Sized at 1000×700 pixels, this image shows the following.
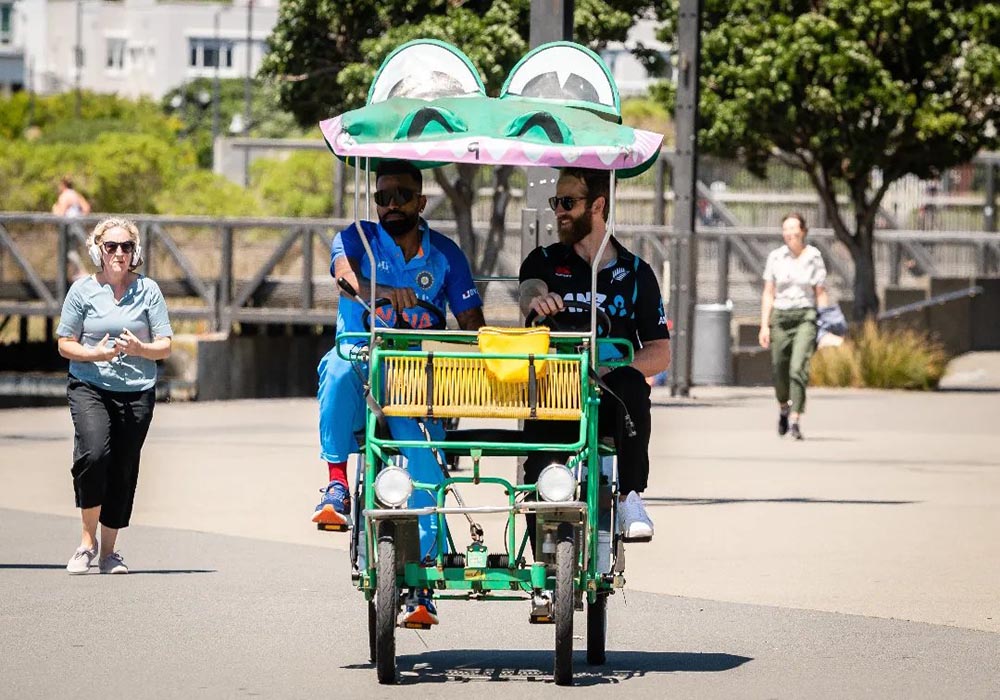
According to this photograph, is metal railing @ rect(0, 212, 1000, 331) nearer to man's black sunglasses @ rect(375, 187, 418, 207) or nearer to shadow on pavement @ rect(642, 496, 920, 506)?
shadow on pavement @ rect(642, 496, 920, 506)

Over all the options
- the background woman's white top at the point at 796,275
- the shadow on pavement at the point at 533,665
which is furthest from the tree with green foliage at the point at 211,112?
the shadow on pavement at the point at 533,665

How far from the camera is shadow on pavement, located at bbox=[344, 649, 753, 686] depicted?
26.9 feet

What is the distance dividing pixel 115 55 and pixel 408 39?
11787 cm

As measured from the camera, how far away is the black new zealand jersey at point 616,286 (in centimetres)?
834

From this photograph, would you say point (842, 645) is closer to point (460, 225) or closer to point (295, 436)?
point (295, 436)

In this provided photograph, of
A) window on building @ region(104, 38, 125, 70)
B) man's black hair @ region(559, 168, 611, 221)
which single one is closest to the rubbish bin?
man's black hair @ region(559, 168, 611, 221)

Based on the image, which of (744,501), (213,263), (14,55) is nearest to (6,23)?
(14,55)

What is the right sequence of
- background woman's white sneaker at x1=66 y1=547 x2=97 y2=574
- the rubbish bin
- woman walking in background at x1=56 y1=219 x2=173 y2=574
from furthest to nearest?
the rubbish bin, background woman's white sneaker at x1=66 y1=547 x2=97 y2=574, woman walking in background at x1=56 y1=219 x2=173 y2=574

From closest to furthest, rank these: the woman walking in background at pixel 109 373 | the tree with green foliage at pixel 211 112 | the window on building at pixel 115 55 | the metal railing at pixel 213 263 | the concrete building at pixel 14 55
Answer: the woman walking in background at pixel 109 373, the metal railing at pixel 213 263, the tree with green foliage at pixel 211 112, the concrete building at pixel 14 55, the window on building at pixel 115 55

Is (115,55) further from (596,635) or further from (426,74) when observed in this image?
(596,635)

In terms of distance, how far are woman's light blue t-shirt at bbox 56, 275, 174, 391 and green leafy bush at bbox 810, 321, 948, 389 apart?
16376 millimetres

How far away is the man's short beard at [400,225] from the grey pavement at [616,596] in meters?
1.62

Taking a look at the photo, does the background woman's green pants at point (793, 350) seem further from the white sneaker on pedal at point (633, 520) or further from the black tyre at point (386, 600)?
the black tyre at point (386, 600)

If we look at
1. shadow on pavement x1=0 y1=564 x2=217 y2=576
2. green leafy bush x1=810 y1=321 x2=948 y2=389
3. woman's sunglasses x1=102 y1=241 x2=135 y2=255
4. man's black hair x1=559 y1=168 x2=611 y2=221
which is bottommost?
shadow on pavement x1=0 y1=564 x2=217 y2=576
